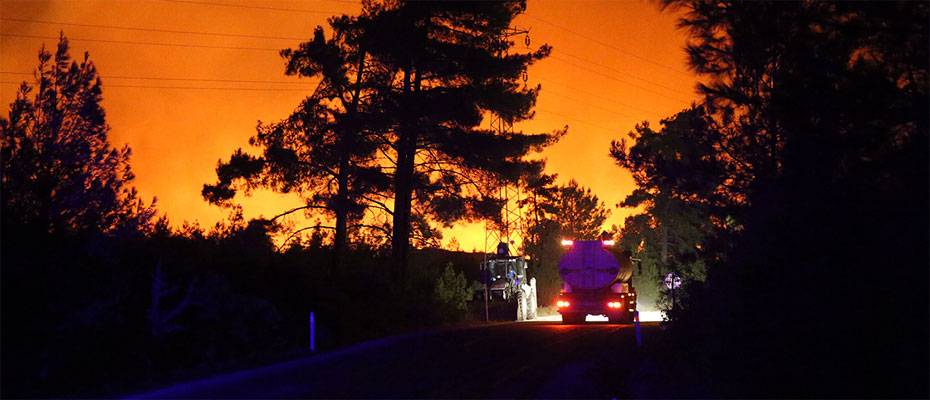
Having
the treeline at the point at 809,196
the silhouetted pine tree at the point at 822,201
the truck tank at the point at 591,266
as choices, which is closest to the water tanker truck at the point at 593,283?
the truck tank at the point at 591,266

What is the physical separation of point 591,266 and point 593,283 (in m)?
0.75

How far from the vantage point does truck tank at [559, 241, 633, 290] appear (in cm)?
3916

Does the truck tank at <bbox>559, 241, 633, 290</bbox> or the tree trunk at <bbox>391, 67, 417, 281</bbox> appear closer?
the tree trunk at <bbox>391, 67, 417, 281</bbox>

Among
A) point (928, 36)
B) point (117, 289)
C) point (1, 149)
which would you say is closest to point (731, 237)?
point (928, 36)

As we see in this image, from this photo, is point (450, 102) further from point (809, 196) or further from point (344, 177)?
point (809, 196)

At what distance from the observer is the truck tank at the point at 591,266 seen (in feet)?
128

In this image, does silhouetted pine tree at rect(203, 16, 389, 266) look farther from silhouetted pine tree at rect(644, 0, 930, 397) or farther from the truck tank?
silhouetted pine tree at rect(644, 0, 930, 397)

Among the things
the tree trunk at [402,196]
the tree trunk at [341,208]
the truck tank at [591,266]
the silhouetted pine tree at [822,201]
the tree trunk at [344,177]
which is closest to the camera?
the silhouetted pine tree at [822,201]

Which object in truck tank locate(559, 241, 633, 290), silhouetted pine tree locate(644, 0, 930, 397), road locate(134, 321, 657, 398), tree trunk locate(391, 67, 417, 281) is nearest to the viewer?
silhouetted pine tree locate(644, 0, 930, 397)

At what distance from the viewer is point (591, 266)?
39406 millimetres

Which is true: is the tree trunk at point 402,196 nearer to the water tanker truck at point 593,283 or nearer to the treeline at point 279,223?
the treeline at point 279,223

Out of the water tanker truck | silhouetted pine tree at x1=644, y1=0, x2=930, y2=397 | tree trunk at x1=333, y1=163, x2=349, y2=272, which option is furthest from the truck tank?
silhouetted pine tree at x1=644, y1=0, x2=930, y2=397

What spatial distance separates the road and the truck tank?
40.7ft

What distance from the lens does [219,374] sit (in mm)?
17562
